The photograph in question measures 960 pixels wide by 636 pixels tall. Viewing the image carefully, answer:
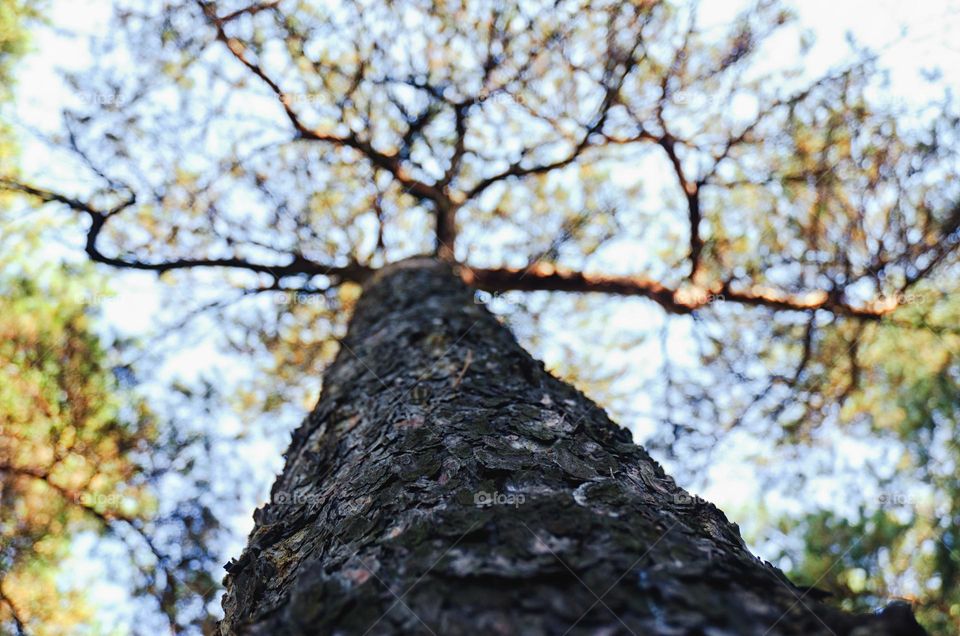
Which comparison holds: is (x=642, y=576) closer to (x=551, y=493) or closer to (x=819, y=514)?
(x=551, y=493)

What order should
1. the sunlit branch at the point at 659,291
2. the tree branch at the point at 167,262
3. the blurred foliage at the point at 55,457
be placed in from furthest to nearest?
the sunlit branch at the point at 659,291 < the blurred foliage at the point at 55,457 < the tree branch at the point at 167,262

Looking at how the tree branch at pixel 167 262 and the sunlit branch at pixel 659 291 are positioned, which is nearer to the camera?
the tree branch at pixel 167 262

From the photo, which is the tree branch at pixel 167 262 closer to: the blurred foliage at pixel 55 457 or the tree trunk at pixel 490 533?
the blurred foliage at pixel 55 457

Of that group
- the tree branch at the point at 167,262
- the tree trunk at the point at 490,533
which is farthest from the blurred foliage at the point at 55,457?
the tree trunk at the point at 490,533

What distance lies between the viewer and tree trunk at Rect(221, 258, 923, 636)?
94 centimetres

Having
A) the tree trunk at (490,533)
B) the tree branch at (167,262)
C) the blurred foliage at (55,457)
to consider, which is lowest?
the tree trunk at (490,533)

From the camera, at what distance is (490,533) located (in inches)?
46.4

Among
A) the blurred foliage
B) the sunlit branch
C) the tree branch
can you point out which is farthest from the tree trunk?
the sunlit branch

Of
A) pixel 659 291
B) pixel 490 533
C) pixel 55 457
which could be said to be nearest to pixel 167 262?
pixel 55 457

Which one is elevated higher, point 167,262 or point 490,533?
point 167,262

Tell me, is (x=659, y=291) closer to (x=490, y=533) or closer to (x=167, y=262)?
(x=167, y=262)

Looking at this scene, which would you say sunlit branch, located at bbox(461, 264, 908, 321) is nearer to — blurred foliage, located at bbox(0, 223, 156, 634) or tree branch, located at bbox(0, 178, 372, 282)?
tree branch, located at bbox(0, 178, 372, 282)

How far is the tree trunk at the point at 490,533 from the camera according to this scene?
938 mm

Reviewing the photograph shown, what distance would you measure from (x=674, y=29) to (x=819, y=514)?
5072mm
